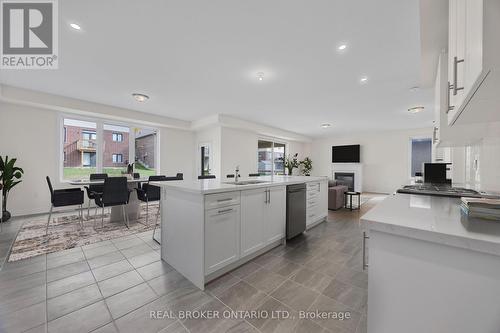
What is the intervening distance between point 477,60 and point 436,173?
2637 mm

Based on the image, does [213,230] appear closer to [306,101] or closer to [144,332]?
[144,332]

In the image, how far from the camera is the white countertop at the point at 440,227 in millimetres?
669

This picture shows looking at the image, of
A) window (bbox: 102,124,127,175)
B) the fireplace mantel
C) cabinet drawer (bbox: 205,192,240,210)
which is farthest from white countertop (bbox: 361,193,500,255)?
the fireplace mantel

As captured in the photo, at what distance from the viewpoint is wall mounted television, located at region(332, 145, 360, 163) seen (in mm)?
8367

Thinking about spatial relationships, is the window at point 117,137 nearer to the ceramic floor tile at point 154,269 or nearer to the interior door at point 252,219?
the ceramic floor tile at point 154,269

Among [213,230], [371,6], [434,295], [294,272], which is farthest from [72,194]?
[371,6]

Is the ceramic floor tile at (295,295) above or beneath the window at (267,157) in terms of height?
beneath

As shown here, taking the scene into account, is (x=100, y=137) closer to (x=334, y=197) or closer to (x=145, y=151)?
(x=145, y=151)

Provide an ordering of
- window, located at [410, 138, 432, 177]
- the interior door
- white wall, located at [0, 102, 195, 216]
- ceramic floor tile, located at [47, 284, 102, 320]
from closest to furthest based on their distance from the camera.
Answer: ceramic floor tile, located at [47, 284, 102, 320]
the interior door
white wall, located at [0, 102, 195, 216]
window, located at [410, 138, 432, 177]

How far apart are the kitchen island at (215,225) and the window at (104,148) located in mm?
3728

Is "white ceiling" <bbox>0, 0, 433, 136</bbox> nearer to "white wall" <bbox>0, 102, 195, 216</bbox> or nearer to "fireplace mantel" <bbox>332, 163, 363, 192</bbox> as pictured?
Result: "white wall" <bbox>0, 102, 195, 216</bbox>

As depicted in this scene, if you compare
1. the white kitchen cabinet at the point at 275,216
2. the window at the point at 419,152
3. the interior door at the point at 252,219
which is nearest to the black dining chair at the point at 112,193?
the interior door at the point at 252,219

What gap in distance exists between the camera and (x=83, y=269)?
2.10 metres

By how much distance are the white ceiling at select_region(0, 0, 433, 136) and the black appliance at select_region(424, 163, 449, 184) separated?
1449 mm
